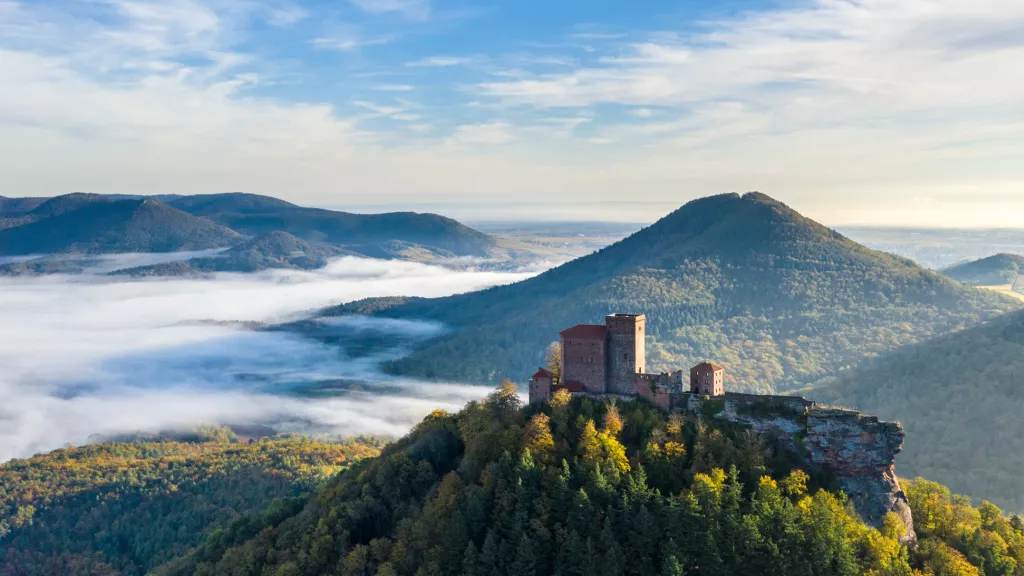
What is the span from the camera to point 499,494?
260 feet

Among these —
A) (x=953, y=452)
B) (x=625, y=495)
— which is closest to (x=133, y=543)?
(x=625, y=495)

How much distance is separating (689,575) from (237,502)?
494 ft

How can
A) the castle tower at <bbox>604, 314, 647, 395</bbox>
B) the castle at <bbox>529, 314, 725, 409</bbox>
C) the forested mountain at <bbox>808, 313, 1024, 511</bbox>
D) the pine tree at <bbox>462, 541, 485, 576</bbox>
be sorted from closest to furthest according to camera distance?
1. the pine tree at <bbox>462, 541, 485, 576</bbox>
2. the castle at <bbox>529, 314, 725, 409</bbox>
3. the castle tower at <bbox>604, 314, 647, 395</bbox>
4. the forested mountain at <bbox>808, 313, 1024, 511</bbox>

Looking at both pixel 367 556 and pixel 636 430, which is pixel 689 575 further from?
pixel 367 556

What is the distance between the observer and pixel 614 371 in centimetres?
9019

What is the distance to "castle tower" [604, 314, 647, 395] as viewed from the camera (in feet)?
292

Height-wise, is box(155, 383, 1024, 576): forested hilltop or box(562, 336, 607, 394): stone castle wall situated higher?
box(562, 336, 607, 394): stone castle wall

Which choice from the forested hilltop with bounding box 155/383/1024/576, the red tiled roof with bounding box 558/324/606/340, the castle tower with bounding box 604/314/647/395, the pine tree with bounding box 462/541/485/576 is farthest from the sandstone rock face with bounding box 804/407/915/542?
the pine tree with bounding box 462/541/485/576

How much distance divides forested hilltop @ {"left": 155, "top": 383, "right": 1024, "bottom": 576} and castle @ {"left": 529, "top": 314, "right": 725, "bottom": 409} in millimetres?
3044

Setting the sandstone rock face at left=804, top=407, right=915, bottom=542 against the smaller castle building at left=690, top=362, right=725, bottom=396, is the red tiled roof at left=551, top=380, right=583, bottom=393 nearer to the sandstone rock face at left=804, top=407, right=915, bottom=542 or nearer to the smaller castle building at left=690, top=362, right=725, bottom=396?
the smaller castle building at left=690, top=362, right=725, bottom=396

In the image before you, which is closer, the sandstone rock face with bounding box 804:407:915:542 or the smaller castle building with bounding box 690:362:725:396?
the sandstone rock face with bounding box 804:407:915:542

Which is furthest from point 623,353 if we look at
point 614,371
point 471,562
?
point 471,562

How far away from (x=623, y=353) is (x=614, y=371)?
2559 millimetres

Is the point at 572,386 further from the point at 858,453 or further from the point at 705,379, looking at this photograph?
the point at 858,453
